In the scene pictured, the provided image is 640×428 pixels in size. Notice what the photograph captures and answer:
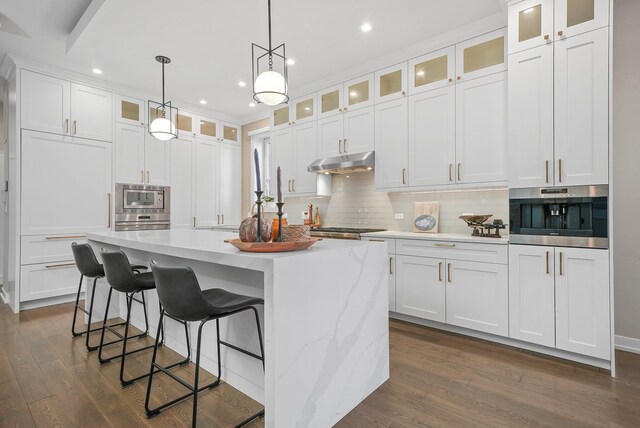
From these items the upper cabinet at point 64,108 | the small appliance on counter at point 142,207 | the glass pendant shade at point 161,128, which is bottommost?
the small appliance on counter at point 142,207

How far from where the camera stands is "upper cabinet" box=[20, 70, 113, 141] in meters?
3.85

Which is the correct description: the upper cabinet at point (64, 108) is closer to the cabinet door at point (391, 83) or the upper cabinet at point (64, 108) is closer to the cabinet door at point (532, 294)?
the cabinet door at point (391, 83)

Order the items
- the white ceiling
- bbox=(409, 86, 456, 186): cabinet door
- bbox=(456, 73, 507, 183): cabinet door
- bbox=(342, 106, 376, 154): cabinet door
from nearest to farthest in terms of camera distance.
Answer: the white ceiling < bbox=(456, 73, 507, 183): cabinet door < bbox=(409, 86, 456, 186): cabinet door < bbox=(342, 106, 376, 154): cabinet door

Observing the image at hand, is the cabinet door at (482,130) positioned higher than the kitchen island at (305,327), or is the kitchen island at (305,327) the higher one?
the cabinet door at (482,130)

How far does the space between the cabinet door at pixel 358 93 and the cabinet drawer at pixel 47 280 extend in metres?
4.00

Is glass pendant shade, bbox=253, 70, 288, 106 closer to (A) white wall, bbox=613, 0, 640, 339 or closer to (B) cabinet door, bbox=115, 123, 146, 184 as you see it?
(A) white wall, bbox=613, 0, 640, 339

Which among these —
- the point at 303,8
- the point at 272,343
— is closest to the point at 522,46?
the point at 303,8

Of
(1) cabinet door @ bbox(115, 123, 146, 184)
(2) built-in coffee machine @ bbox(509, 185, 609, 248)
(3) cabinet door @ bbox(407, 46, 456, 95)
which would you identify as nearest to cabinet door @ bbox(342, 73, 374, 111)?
(3) cabinet door @ bbox(407, 46, 456, 95)

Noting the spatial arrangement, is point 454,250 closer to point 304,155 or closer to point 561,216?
point 561,216

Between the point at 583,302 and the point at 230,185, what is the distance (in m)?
5.22

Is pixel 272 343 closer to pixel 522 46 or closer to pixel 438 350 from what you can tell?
pixel 438 350

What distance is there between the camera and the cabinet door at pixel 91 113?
13.8 feet

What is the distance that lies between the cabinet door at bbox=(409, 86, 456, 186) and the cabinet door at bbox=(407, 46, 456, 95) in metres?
0.07

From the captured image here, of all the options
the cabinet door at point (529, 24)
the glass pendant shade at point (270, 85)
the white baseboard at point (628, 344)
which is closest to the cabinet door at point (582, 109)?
the cabinet door at point (529, 24)
